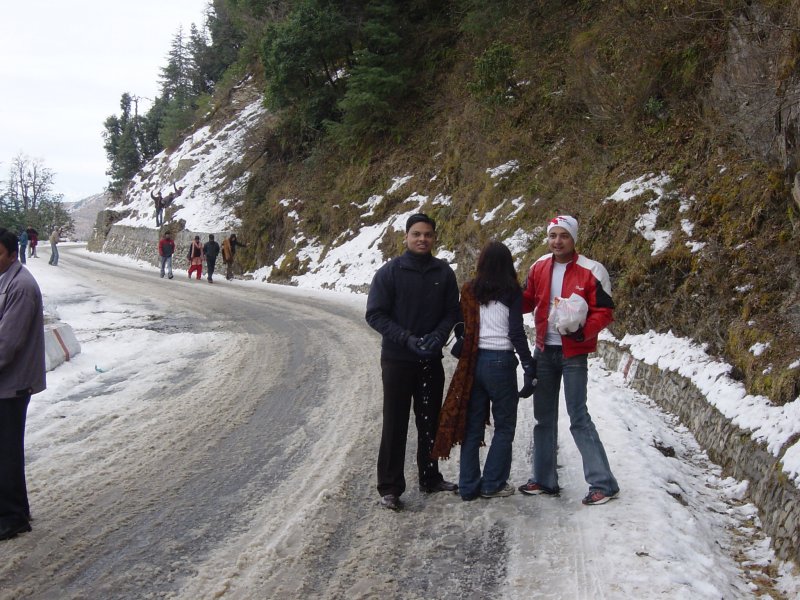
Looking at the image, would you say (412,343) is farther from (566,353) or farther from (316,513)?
(316,513)

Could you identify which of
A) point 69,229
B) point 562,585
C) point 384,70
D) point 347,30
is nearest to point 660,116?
point 562,585

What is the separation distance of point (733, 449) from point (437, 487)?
2.42 m

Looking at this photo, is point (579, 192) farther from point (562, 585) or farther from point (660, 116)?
point (562, 585)

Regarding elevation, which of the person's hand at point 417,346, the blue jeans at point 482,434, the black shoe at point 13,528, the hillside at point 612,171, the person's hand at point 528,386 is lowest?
the black shoe at point 13,528

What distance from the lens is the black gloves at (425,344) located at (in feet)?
14.5

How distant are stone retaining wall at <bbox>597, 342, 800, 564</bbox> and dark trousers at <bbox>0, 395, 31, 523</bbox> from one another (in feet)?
15.7

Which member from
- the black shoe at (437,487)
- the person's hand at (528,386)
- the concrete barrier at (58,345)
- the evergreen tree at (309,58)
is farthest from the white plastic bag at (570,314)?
the evergreen tree at (309,58)

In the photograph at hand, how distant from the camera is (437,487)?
4.92 metres

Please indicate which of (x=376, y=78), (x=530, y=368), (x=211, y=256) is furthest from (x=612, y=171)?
(x=211, y=256)

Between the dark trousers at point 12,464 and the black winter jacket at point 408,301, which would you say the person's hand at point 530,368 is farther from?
the dark trousers at point 12,464

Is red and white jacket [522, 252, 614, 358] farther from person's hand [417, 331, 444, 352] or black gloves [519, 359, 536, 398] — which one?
person's hand [417, 331, 444, 352]

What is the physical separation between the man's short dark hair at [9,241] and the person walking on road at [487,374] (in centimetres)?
314

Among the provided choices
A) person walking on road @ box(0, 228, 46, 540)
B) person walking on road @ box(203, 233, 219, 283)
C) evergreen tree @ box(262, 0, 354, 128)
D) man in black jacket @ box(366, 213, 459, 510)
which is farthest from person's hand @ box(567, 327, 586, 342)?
evergreen tree @ box(262, 0, 354, 128)

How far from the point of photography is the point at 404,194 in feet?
71.5
